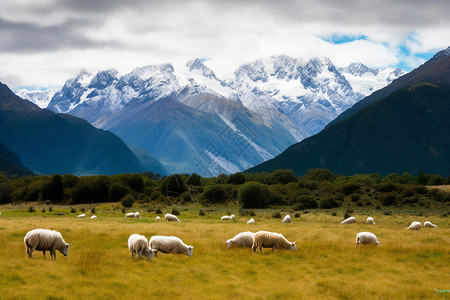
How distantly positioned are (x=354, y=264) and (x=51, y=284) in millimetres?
14685

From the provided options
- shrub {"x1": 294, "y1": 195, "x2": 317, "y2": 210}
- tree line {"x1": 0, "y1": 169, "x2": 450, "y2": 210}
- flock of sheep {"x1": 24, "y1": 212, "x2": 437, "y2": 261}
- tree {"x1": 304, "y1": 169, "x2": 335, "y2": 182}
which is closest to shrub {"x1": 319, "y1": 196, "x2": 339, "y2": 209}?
tree line {"x1": 0, "y1": 169, "x2": 450, "y2": 210}

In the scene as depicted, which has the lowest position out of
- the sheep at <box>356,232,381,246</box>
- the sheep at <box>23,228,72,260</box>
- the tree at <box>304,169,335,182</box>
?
the sheep at <box>356,232,381,246</box>

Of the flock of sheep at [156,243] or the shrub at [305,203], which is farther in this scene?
the shrub at [305,203]

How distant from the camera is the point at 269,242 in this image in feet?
84.5

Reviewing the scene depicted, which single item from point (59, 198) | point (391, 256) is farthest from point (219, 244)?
point (59, 198)

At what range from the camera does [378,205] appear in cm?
8700

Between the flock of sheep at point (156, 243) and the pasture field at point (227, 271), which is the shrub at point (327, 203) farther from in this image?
the flock of sheep at point (156, 243)

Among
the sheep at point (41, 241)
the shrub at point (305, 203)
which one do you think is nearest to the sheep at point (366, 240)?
the sheep at point (41, 241)

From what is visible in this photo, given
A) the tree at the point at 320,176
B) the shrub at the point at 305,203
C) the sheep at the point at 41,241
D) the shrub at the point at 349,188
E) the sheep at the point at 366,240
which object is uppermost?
the tree at the point at 320,176

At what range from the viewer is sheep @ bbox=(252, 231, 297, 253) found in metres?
25.3

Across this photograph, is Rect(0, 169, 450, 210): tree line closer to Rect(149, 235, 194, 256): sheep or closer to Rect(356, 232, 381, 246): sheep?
Rect(356, 232, 381, 246): sheep

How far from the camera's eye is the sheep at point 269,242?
25328 mm

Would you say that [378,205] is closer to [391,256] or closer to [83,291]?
[391,256]

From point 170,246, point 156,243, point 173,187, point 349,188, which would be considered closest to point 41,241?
point 156,243
